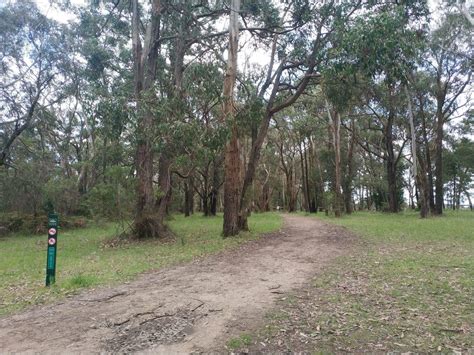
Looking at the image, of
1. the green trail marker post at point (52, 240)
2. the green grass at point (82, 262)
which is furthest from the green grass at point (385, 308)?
the green trail marker post at point (52, 240)

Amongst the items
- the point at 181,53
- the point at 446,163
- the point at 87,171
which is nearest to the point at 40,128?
the point at 87,171

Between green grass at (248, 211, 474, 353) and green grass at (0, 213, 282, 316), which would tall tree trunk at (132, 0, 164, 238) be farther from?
green grass at (248, 211, 474, 353)

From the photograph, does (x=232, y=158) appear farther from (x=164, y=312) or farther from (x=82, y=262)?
(x=164, y=312)

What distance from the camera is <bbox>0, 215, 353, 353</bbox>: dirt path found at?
13.8 feet

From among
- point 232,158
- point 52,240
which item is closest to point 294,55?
point 232,158

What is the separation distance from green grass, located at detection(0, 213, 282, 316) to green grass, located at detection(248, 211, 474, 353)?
386 centimetres

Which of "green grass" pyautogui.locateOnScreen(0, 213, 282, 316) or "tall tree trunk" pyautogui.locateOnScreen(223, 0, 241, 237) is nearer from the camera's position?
"green grass" pyautogui.locateOnScreen(0, 213, 282, 316)

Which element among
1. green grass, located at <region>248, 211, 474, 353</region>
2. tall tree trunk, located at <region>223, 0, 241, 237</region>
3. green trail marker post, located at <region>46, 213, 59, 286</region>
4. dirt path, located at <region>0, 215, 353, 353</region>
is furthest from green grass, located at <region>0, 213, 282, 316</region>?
green grass, located at <region>248, 211, 474, 353</region>

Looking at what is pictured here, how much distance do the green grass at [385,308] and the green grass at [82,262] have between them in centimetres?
386

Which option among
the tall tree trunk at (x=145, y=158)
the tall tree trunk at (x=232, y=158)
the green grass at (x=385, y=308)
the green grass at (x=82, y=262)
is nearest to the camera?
the green grass at (x=385, y=308)

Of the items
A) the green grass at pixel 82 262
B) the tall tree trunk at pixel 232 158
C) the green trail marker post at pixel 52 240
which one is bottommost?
the green grass at pixel 82 262

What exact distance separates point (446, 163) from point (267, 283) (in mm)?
38841

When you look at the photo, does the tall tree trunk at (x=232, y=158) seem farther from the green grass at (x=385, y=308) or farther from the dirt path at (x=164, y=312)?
the green grass at (x=385, y=308)

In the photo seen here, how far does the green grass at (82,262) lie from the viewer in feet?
22.0
